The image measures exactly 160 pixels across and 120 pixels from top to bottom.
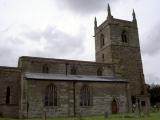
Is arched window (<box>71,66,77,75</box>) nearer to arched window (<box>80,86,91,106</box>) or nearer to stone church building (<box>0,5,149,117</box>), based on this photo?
stone church building (<box>0,5,149,117</box>)

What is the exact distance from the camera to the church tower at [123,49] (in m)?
45.8

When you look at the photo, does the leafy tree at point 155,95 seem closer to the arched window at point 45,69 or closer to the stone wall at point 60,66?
the stone wall at point 60,66

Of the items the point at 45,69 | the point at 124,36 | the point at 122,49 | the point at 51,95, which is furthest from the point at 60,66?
the point at 124,36

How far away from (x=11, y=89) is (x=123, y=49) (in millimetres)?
22879

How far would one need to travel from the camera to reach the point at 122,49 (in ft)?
156

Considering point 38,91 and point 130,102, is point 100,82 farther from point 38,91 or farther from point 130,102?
point 38,91

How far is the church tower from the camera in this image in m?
45.8

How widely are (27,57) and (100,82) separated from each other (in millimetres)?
12621

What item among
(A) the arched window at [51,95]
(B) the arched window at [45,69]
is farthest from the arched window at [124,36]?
(A) the arched window at [51,95]

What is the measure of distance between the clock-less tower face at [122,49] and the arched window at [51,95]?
14.3m

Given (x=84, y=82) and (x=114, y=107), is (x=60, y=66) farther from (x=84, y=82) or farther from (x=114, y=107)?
(x=114, y=107)

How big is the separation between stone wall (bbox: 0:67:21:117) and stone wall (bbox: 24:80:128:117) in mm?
3551

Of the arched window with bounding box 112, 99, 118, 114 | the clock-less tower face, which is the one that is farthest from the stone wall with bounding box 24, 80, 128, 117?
the clock-less tower face

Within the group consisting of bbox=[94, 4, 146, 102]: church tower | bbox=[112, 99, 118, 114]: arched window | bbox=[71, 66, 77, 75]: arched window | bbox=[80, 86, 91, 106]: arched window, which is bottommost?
bbox=[112, 99, 118, 114]: arched window
